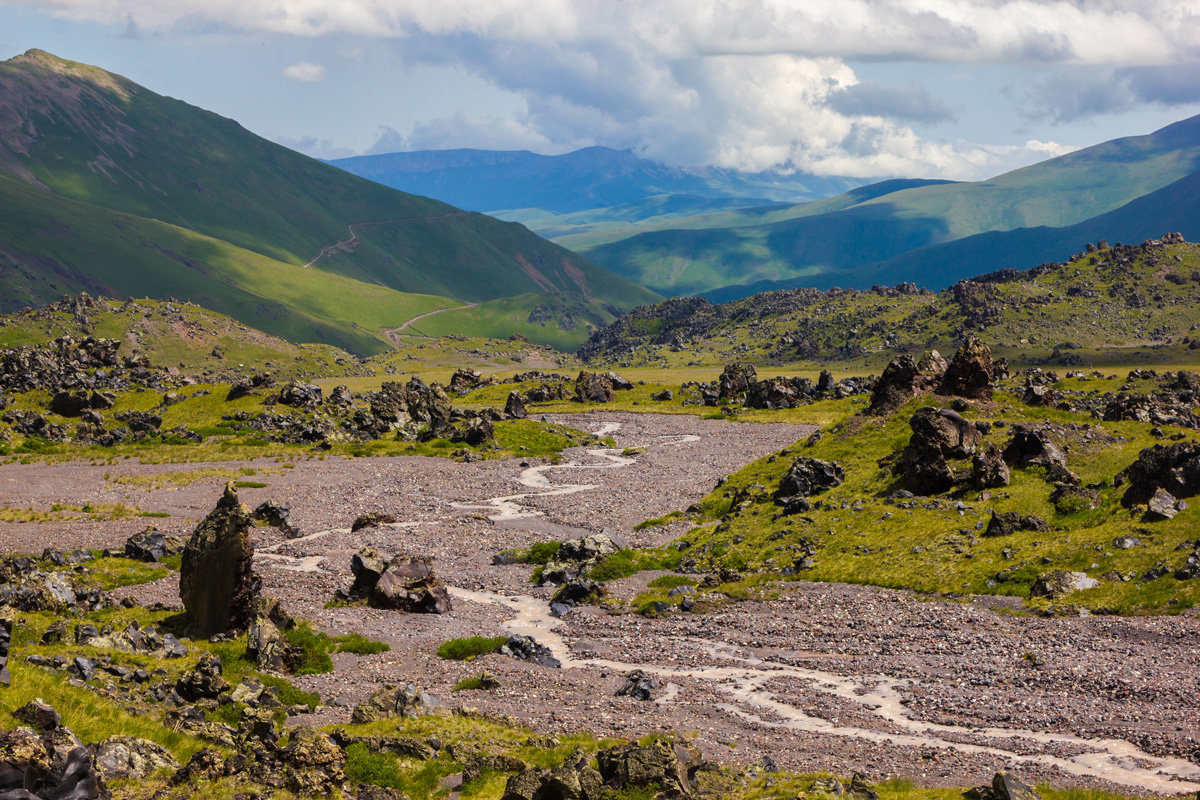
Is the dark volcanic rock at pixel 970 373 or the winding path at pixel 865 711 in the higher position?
the dark volcanic rock at pixel 970 373

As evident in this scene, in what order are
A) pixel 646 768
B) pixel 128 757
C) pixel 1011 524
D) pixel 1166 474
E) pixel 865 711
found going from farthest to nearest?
pixel 1011 524 → pixel 1166 474 → pixel 865 711 → pixel 646 768 → pixel 128 757

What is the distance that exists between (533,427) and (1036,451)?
7916 cm

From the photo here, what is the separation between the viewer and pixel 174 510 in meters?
81.0

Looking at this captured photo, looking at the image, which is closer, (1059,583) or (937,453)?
(1059,583)

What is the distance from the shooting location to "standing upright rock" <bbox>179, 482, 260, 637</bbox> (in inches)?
1738

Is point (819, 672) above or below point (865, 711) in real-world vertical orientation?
below

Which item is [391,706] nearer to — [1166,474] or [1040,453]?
[1166,474]

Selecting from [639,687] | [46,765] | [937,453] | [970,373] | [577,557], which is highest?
[970,373]

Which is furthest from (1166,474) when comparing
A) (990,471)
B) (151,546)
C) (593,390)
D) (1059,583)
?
(593,390)

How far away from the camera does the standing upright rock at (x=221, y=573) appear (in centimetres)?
4416

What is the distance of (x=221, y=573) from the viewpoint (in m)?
44.6

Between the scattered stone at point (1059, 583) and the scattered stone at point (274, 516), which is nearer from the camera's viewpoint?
the scattered stone at point (1059, 583)

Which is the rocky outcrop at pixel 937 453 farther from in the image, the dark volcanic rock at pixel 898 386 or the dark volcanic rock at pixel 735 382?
the dark volcanic rock at pixel 735 382

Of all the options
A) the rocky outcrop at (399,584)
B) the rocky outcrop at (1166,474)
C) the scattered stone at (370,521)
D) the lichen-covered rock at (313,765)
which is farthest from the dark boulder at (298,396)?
the lichen-covered rock at (313,765)
